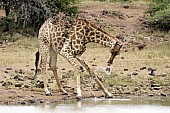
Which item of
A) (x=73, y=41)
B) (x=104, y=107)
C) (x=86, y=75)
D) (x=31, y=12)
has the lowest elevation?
(x=86, y=75)

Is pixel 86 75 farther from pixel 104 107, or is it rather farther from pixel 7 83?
pixel 104 107

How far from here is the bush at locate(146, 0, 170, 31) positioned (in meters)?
23.9

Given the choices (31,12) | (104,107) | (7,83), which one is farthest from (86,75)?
(31,12)

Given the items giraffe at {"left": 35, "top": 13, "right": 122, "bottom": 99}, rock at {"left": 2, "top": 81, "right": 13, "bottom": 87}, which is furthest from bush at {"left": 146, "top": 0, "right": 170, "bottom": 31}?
rock at {"left": 2, "top": 81, "right": 13, "bottom": 87}

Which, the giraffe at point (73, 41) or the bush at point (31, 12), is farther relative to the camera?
the bush at point (31, 12)

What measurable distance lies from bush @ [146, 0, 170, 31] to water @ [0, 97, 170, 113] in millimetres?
12733

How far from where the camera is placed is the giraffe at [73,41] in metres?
12.0

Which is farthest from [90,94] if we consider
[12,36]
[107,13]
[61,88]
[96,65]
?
[107,13]

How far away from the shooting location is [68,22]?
41.5 ft

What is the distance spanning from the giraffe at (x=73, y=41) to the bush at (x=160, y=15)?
11659 millimetres

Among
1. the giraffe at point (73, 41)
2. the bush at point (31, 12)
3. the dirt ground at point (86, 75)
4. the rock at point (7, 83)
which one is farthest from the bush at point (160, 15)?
the rock at point (7, 83)

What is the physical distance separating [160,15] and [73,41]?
1229cm

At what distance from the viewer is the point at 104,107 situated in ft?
34.2

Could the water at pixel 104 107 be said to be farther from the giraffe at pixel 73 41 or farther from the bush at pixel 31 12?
the bush at pixel 31 12
